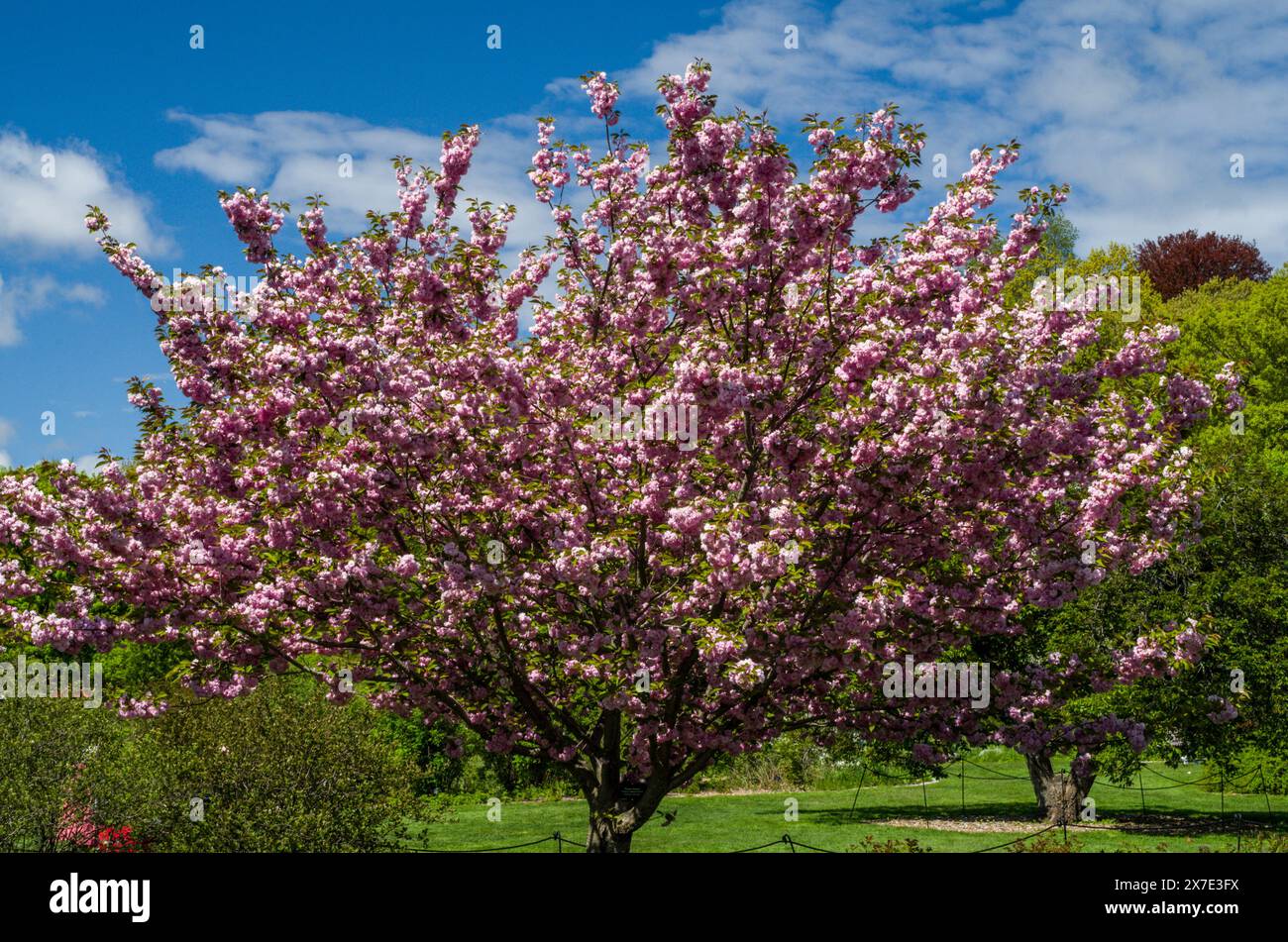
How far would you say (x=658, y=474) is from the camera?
11.2 m

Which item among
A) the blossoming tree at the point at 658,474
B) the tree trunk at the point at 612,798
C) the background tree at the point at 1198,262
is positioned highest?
the background tree at the point at 1198,262

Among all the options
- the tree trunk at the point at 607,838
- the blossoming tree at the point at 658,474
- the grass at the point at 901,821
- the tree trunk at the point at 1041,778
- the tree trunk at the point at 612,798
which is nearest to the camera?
the blossoming tree at the point at 658,474

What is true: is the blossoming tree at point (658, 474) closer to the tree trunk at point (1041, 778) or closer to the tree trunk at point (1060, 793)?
the tree trunk at point (1041, 778)

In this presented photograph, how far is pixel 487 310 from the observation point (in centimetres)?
1364

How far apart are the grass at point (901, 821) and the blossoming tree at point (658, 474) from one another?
26.3ft

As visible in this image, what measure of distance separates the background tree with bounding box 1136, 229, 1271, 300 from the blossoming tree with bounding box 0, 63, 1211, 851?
175ft

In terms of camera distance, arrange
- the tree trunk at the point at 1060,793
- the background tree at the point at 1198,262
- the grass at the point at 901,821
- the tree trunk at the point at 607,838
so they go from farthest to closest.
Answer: the background tree at the point at 1198,262, the tree trunk at the point at 1060,793, the grass at the point at 901,821, the tree trunk at the point at 607,838

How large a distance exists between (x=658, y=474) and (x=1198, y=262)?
192 ft

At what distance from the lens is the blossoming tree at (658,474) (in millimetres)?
10906

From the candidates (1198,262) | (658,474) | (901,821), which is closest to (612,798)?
(658,474)

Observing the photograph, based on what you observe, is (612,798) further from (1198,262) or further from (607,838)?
(1198,262)

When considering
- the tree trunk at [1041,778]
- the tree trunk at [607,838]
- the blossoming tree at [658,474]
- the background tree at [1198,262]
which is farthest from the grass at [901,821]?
the background tree at [1198,262]

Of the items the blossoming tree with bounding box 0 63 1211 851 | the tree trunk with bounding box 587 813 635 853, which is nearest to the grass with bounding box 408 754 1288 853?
the tree trunk with bounding box 587 813 635 853

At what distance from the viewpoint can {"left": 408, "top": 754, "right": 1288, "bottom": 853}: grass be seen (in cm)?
2364
